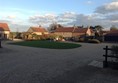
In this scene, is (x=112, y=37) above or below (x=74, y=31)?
below

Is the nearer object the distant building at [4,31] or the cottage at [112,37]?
the distant building at [4,31]

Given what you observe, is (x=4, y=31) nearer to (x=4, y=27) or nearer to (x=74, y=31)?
(x=4, y=27)

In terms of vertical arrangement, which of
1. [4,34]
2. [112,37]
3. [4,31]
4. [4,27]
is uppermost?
[4,27]

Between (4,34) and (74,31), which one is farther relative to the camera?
(74,31)

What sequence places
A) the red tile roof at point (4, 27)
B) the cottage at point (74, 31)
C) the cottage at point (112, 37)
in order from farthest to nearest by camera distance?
the cottage at point (74, 31), the cottage at point (112, 37), the red tile roof at point (4, 27)

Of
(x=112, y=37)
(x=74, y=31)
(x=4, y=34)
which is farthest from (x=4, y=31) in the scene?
(x=112, y=37)

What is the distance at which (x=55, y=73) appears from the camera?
11602 millimetres

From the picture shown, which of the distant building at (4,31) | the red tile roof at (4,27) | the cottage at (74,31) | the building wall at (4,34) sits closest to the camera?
the building wall at (4,34)

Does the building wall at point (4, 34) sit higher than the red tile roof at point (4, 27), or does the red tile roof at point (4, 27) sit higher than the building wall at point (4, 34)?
the red tile roof at point (4, 27)

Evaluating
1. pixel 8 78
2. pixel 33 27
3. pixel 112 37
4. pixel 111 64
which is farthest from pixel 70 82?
pixel 33 27

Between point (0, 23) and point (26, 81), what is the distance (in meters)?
78.1

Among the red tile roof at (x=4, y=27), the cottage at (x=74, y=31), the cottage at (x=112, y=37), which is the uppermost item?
the red tile roof at (x=4, y=27)

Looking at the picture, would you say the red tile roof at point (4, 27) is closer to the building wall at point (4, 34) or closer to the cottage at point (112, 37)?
the building wall at point (4, 34)

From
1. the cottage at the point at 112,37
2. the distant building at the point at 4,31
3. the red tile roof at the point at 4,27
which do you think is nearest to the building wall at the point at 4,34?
the distant building at the point at 4,31
